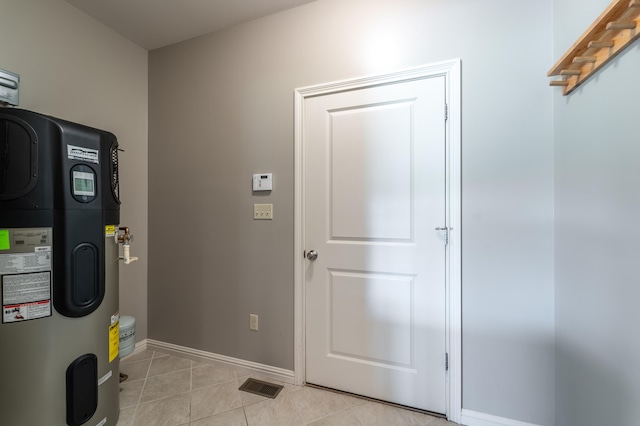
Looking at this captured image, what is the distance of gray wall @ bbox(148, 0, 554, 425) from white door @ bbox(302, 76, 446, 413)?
16 cm

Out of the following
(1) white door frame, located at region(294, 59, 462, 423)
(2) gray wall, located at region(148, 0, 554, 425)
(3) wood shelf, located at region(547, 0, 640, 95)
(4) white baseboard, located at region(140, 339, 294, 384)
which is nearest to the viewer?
(3) wood shelf, located at region(547, 0, 640, 95)

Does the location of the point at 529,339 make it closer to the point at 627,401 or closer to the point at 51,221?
the point at 627,401

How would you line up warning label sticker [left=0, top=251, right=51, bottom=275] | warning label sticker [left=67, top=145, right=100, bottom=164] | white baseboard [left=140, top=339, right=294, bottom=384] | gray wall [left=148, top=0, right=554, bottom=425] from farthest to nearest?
white baseboard [left=140, top=339, right=294, bottom=384] < gray wall [left=148, top=0, right=554, bottom=425] < warning label sticker [left=67, top=145, right=100, bottom=164] < warning label sticker [left=0, top=251, right=51, bottom=275]

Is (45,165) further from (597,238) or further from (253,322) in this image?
(597,238)

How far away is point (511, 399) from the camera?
1407mm

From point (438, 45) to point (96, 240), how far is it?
2119mm

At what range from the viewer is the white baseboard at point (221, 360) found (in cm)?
189

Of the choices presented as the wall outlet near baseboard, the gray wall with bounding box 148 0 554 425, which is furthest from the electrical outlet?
the wall outlet near baseboard

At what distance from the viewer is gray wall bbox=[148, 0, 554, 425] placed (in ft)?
4.54

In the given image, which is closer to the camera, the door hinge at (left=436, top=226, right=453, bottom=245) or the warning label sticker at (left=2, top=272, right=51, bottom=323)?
the warning label sticker at (left=2, top=272, right=51, bottom=323)

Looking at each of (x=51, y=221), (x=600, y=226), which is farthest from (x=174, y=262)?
(x=600, y=226)

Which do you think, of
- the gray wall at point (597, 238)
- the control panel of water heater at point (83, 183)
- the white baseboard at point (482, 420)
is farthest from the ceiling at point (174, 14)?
the white baseboard at point (482, 420)

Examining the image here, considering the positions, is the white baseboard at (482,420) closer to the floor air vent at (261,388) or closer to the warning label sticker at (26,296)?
the floor air vent at (261,388)

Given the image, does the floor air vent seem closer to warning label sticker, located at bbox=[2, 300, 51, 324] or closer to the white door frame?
the white door frame
